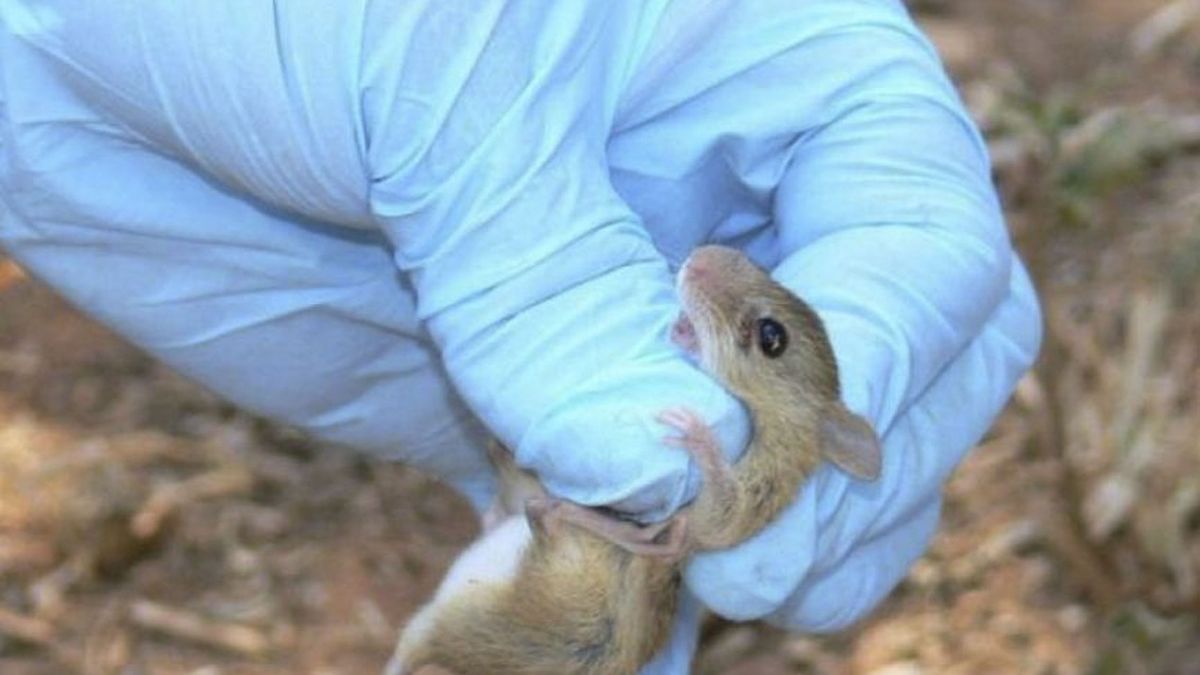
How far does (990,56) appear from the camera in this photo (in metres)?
3.48

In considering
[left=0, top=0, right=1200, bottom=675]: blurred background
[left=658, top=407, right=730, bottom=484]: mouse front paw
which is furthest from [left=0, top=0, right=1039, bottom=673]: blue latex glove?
[left=0, top=0, right=1200, bottom=675]: blurred background

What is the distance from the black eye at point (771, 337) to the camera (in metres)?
1.71

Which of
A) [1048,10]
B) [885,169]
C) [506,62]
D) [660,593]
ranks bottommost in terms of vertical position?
[1048,10]

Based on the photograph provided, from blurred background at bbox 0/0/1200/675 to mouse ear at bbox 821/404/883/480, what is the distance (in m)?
0.90

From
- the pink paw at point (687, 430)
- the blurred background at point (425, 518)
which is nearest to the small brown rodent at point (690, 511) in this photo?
the pink paw at point (687, 430)

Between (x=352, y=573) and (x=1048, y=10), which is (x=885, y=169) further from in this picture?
Result: (x=1048, y=10)

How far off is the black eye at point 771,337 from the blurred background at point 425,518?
3.01 ft

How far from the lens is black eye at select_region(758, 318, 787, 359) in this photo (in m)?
1.71

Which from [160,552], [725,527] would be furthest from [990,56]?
[725,527]

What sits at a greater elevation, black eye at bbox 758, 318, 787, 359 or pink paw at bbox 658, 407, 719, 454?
black eye at bbox 758, 318, 787, 359

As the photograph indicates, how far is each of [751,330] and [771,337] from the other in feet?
0.05

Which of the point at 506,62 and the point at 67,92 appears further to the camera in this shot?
the point at 67,92

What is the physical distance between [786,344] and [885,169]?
22 centimetres

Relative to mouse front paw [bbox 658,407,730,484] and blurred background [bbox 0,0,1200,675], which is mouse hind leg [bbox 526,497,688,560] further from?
blurred background [bbox 0,0,1200,675]
